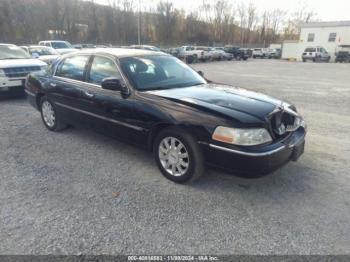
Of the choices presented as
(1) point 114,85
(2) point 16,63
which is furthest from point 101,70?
(2) point 16,63

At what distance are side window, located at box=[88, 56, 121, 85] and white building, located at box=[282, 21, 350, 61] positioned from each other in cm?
4271

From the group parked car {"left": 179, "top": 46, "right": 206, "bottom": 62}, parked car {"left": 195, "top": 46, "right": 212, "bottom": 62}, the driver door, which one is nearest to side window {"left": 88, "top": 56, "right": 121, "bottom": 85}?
the driver door

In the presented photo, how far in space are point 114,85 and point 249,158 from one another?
6.47ft

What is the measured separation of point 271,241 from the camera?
Result: 240 cm

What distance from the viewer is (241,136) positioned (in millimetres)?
2816

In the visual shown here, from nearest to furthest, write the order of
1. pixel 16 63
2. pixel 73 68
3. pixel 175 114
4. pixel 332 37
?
pixel 175 114 < pixel 73 68 < pixel 16 63 < pixel 332 37

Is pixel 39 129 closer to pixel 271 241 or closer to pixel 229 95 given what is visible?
pixel 229 95

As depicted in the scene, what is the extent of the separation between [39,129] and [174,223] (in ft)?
13.4

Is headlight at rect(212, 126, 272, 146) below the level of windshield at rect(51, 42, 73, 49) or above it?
below

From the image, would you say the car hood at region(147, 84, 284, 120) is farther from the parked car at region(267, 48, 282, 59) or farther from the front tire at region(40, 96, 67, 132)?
the parked car at region(267, 48, 282, 59)

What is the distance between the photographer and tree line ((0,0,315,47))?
37.0 meters

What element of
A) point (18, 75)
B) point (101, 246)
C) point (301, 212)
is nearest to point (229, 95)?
point (301, 212)

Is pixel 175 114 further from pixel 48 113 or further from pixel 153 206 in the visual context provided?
pixel 48 113

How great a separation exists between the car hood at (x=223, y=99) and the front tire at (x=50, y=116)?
2.51 m
